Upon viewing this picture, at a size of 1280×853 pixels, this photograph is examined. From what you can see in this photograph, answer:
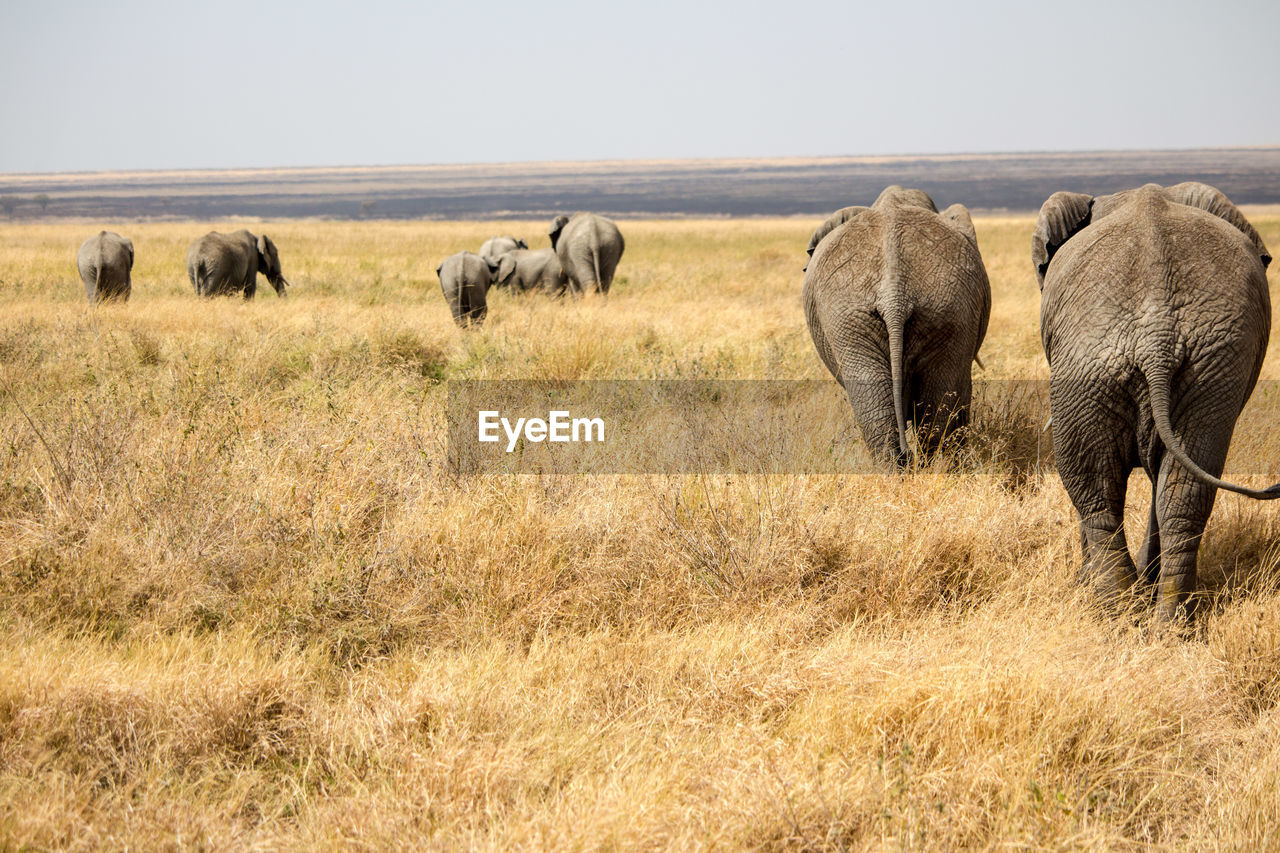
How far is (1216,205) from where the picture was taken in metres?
4.84

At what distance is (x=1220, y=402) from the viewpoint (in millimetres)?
4039

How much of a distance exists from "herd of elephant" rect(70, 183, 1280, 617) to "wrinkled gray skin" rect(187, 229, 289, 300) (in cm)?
1216

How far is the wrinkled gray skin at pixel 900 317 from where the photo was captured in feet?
18.5

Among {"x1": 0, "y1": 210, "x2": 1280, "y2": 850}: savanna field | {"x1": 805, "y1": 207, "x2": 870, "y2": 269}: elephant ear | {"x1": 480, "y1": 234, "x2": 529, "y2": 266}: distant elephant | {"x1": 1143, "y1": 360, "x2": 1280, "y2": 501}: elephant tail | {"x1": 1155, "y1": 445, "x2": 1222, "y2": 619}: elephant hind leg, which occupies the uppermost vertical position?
{"x1": 805, "y1": 207, "x2": 870, "y2": 269}: elephant ear

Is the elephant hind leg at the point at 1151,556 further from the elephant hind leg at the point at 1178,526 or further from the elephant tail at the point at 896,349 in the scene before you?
the elephant tail at the point at 896,349

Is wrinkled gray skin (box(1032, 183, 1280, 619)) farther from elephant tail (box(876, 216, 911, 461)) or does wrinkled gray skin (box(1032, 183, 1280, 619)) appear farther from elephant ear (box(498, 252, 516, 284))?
elephant ear (box(498, 252, 516, 284))

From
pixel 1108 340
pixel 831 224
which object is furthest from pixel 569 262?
pixel 1108 340

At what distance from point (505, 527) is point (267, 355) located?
18.1 ft

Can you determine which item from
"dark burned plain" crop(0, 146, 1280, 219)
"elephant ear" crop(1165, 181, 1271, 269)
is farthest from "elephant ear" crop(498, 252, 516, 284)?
"dark burned plain" crop(0, 146, 1280, 219)

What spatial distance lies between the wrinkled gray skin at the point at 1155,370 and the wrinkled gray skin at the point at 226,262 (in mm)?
13648

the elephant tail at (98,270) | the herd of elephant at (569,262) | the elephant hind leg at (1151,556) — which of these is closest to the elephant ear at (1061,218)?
the elephant hind leg at (1151,556)

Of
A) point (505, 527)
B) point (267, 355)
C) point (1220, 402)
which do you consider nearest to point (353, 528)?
point (505, 527)

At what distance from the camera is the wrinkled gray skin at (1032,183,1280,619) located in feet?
13.1

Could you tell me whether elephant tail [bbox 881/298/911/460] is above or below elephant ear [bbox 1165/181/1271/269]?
below
